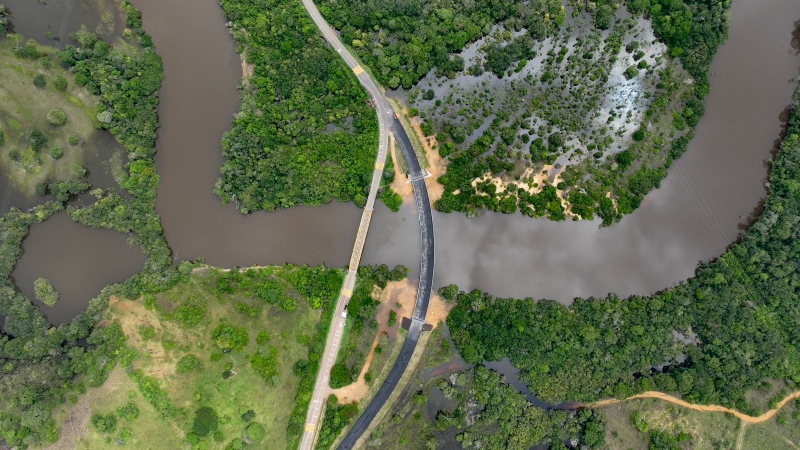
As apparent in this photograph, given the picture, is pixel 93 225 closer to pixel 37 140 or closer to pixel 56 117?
pixel 37 140

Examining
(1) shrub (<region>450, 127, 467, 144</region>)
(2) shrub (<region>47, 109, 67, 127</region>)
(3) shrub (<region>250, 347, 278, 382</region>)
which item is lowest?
(3) shrub (<region>250, 347, 278, 382</region>)

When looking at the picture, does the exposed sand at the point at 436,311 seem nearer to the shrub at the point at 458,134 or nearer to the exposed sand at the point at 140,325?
the shrub at the point at 458,134

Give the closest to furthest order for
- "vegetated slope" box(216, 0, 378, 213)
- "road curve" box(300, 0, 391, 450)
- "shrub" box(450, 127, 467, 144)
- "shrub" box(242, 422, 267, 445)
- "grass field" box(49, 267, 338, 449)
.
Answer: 1. "grass field" box(49, 267, 338, 449)
2. "shrub" box(242, 422, 267, 445)
3. "road curve" box(300, 0, 391, 450)
4. "vegetated slope" box(216, 0, 378, 213)
5. "shrub" box(450, 127, 467, 144)

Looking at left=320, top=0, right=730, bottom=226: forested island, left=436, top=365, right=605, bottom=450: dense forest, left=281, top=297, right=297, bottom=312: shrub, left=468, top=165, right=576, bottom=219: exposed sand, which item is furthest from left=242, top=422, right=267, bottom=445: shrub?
left=468, top=165, right=576, bottom=219: exposed sand

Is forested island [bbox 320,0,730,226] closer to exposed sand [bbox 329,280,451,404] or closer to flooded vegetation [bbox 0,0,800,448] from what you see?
flooded vegetation [bbox 0,0,800,448]

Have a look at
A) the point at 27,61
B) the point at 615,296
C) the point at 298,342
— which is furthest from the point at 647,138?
the point at 27,61

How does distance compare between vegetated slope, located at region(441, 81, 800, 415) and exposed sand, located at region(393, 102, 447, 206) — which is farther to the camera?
exposed sand, located at region(393, 102, 447, 206)

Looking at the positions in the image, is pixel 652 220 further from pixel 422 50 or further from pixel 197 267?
pixel 197 267
